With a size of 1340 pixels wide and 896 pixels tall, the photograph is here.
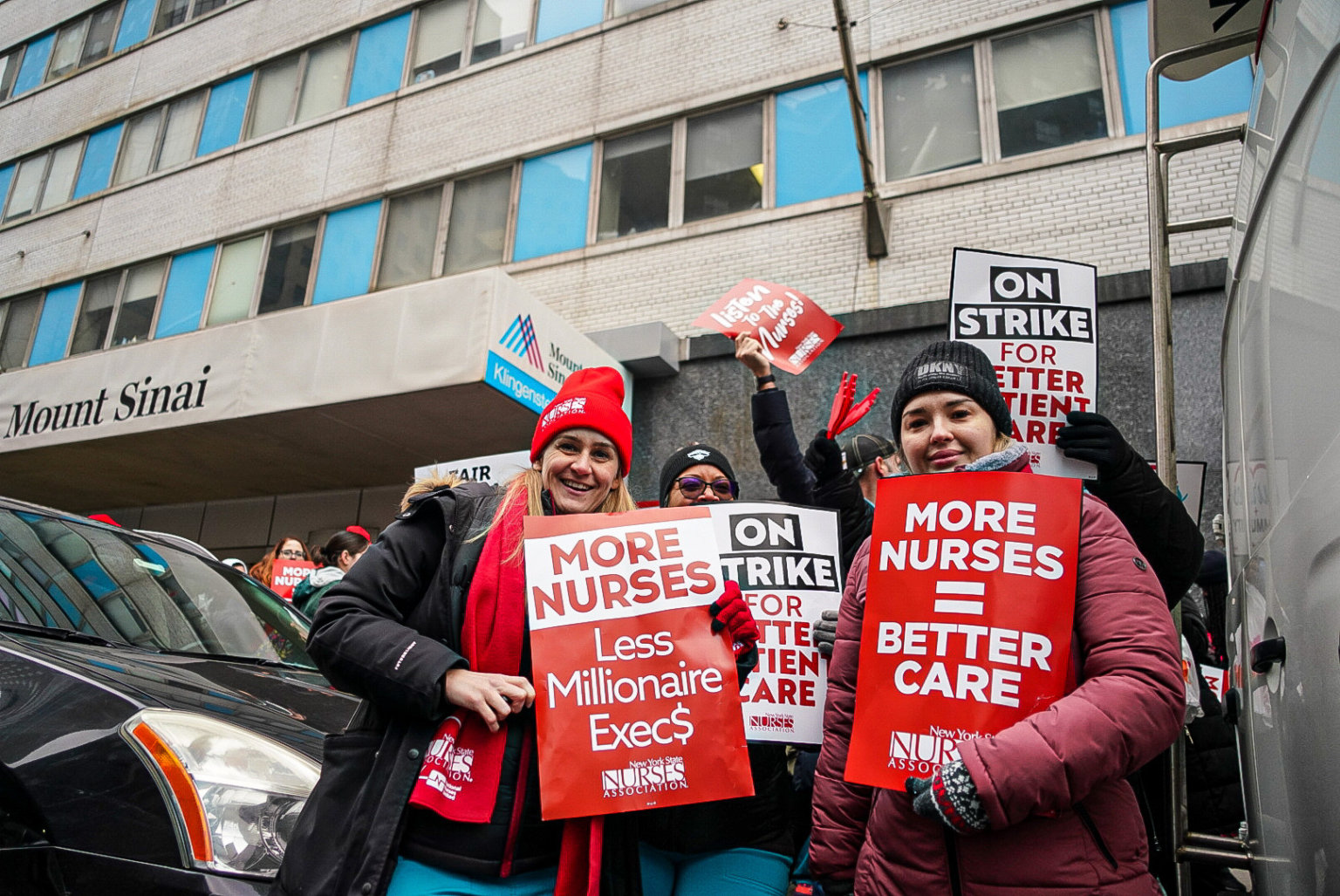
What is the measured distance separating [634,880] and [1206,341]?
7831 millimetres

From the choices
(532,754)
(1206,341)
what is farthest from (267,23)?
(532,754)

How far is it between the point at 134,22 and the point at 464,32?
8.86m

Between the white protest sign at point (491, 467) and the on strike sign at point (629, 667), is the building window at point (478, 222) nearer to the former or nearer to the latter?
the white protest sign at point (491, 467)

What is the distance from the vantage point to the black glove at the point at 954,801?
1.47 meters

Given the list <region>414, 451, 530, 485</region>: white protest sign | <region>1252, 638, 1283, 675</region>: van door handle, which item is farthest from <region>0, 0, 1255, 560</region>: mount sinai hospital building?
<region>1252, 638, 1283, 675</region>: van door handle

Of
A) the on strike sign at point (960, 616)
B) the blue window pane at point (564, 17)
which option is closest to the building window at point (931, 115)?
the blue window pane at point (564, 17)

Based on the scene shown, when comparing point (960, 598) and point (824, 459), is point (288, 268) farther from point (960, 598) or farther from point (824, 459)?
point (960, 598)

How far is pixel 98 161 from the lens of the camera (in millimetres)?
16172

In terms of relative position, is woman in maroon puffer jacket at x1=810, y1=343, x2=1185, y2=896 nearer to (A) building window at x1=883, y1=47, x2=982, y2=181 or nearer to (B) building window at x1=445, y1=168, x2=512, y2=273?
(A) building window at x1=883, y1=47, x2=982, y2=181

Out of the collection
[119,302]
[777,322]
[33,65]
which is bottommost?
[777,322]

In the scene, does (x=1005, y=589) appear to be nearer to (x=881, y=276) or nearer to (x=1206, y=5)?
(x=1206, y=5)

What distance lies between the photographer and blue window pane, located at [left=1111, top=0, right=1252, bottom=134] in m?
8.21

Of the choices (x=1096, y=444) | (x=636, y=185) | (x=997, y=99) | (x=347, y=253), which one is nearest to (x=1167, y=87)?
(x=997, y=99)

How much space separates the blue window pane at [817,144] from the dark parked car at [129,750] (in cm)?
854
